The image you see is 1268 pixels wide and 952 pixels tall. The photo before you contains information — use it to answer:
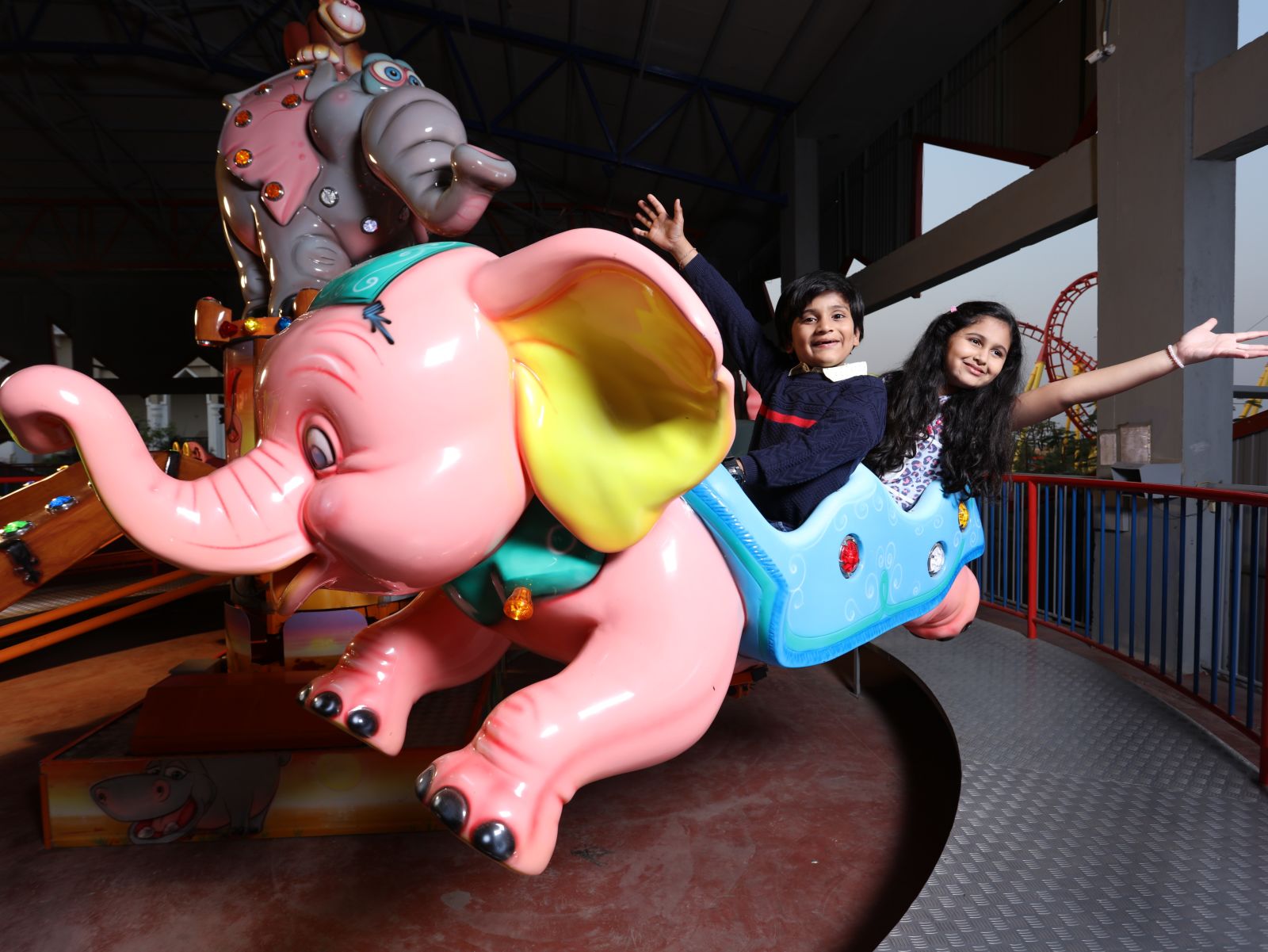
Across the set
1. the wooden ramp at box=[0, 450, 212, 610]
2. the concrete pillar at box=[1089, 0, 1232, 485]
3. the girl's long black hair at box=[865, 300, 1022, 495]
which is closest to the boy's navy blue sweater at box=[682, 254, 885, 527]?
the girl's long black hair at box=[865, 300, 1022, 495]

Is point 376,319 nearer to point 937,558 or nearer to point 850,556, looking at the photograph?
point 850,556

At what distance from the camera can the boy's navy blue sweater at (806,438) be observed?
42.9 inches

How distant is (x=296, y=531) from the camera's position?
2.31 ft

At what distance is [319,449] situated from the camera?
71 cm

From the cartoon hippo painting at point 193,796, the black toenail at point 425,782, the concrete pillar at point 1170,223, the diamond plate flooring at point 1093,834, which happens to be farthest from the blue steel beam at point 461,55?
the black toenail at point 425,782

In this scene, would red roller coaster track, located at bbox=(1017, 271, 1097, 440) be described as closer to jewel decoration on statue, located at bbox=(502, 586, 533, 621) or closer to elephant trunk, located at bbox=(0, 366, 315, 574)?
jewel decoration on statue, located at bbox=(502, 586, 533, 621)

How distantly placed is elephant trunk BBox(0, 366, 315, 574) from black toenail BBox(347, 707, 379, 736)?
0.27m

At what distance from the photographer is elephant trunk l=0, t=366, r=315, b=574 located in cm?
61

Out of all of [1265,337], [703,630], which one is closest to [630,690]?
[703,630]

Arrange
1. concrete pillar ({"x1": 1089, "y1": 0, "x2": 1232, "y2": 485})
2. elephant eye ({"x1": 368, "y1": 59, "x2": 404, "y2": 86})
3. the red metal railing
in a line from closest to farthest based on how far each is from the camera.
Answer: elephant eye ({"x1": 368, "y1": 59, "x2": 404, "y2": 86}), the red metal railing, concrete pillar ({"x1": 1089, "y1": 0, "x2": 1232, "y2": 485})

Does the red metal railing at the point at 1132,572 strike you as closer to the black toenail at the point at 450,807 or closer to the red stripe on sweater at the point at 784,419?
the red stripe on sweater at the point at 784,419

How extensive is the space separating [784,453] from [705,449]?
1.30 feet

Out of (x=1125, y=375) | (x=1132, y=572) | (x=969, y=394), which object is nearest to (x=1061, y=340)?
(x=1132, y=572)

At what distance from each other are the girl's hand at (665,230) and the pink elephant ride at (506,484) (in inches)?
23.9
